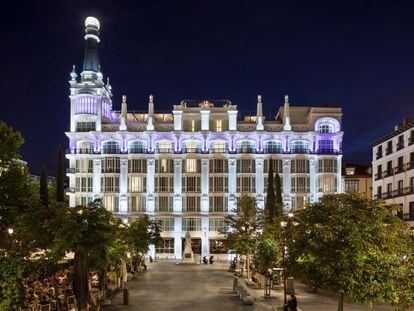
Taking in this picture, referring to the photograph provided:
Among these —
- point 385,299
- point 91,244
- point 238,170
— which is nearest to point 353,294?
point 385,299

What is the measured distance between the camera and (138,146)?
3688 inches

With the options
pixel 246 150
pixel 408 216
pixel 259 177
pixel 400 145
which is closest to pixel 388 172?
pixel 400 145

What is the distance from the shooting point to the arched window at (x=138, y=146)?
93.4 m

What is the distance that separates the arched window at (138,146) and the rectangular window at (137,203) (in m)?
7.82

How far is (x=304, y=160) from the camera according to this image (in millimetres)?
92812

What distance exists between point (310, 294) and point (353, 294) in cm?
1961

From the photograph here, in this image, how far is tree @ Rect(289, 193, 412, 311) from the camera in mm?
19703

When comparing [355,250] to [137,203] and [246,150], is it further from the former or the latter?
[137,203]

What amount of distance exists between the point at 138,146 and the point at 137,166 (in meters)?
3.49

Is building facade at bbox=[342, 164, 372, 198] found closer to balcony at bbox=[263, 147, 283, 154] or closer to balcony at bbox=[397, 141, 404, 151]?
balcony at bbox=[263, 147, 283, 154]

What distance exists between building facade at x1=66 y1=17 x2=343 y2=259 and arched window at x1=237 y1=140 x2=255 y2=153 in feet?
0.57

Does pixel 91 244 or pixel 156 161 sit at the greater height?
pixel 156 161

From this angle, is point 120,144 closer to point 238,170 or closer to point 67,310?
point 238,170

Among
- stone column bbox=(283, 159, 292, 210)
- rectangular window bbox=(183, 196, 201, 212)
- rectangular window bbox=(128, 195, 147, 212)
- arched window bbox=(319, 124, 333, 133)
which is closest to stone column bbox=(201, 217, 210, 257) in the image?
rectangular window bbox=(183, 196, 201, 212)
